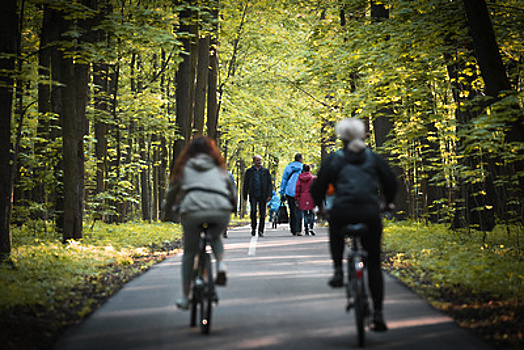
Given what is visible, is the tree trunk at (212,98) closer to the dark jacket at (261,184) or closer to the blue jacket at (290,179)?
the blue jacket at (290,179)

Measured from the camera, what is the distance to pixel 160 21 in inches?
581

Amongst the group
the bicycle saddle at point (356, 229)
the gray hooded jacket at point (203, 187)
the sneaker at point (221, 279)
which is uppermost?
the gray hooded jacket at point (203, 187)

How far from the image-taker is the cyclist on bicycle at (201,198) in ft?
20.9

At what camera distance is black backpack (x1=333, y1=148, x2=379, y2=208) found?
5.83m

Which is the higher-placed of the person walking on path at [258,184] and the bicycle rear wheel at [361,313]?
the person walking on path at [258,184]

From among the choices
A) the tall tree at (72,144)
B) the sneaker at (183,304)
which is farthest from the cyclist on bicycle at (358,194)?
the tall tree at (72,144)

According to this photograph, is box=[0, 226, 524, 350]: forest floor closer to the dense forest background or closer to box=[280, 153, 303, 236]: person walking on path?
the dense forest background

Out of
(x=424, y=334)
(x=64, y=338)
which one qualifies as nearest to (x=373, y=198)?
(x=424, y=334)

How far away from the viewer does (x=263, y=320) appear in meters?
6.68

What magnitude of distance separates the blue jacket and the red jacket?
1.85ft

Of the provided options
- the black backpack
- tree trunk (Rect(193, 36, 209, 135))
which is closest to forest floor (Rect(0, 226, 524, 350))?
the black backpack

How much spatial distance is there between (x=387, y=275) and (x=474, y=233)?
22.3 feet

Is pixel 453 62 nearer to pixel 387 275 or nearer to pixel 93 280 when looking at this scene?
pixel 387 275

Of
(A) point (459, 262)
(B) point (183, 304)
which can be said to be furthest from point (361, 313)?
(A) point (459, 262)
